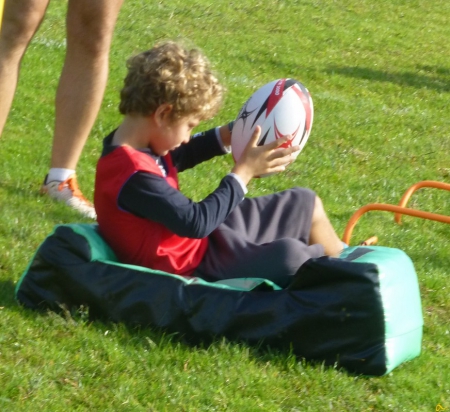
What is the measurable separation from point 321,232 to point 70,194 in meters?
1.64

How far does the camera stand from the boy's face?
382 centimetres

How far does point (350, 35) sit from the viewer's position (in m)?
12.3

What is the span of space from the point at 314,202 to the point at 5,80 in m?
1.92

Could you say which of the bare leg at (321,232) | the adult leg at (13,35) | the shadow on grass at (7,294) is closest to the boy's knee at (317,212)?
the bare leg at (321,232)

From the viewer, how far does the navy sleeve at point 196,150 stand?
4.29 metres

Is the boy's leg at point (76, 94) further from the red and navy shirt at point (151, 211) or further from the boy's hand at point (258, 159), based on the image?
the boy's hand at point (258, 159)

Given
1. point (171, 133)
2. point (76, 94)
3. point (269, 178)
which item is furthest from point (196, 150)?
point (269, 178)

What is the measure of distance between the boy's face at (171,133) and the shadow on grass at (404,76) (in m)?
6.49

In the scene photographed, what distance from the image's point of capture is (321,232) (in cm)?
411

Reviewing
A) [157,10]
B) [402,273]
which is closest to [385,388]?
[402,273]

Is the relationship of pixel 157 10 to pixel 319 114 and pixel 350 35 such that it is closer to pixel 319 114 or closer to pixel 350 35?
pixel 350 35

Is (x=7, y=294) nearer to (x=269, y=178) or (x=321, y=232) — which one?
(x=321, y=232)

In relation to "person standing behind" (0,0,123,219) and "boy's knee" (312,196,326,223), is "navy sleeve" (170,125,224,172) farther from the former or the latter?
"person standing behind" (0,0,123,219)


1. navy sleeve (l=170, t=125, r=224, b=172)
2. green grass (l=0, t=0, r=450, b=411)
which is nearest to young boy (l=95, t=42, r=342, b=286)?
navy sleeve (l=170, t=125, r=224, b=172)
